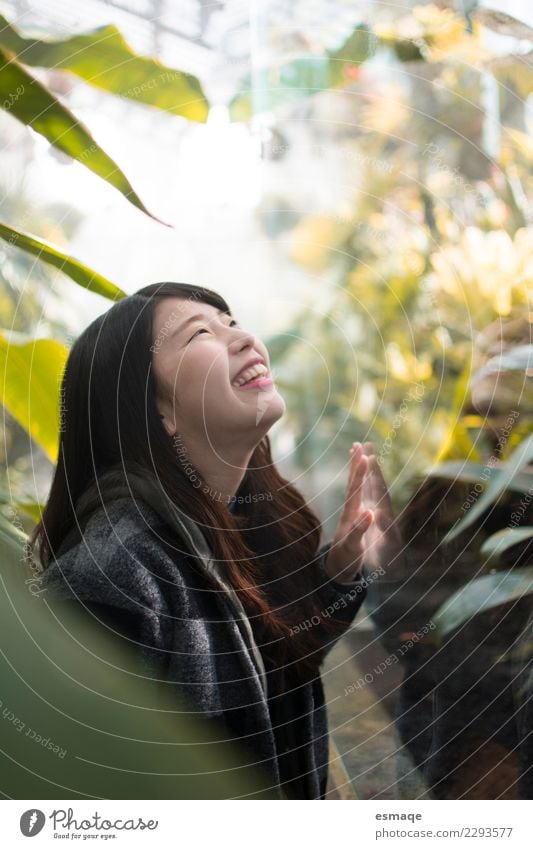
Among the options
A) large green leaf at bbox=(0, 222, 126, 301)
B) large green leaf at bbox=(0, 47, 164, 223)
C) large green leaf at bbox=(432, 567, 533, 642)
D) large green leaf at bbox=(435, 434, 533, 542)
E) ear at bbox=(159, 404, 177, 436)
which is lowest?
large green leaf at bbox=(432, 567, 533, 642)

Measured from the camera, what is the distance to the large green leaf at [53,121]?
0.58 meters

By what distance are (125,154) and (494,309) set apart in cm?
32

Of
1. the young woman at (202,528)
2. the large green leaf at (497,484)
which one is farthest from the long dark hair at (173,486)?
the large green leaf at (497,484)

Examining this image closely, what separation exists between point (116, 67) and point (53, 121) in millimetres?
66

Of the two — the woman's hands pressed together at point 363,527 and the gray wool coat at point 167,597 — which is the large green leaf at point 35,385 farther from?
the woman's hands pressed together at point 363,527

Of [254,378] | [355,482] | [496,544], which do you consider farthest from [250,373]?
[496,544]

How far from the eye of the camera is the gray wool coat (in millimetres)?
567

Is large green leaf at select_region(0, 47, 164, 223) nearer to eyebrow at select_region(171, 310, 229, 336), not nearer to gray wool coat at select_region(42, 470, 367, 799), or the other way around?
eyebrow at select_region(171, 310, 229, 336)

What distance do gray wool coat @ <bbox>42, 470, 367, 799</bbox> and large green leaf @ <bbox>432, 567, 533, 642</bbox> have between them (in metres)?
0.08

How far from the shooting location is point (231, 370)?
1.86ft

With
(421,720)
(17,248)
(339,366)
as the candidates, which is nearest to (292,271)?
(339,366)

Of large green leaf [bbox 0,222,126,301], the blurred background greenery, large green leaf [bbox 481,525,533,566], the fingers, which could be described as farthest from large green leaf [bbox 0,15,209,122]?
large green leaf [bbox 481,525,533,566]

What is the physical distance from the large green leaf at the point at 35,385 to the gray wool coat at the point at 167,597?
0.23 feet
